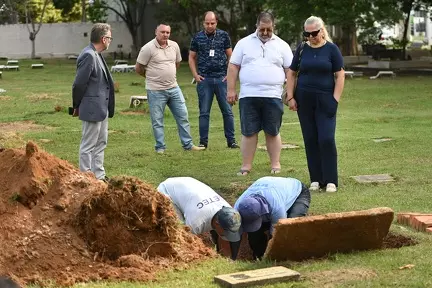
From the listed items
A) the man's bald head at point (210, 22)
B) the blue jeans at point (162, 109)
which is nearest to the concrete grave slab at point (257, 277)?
the blue jeans at point (162, 109)

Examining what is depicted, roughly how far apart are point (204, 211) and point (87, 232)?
104 centimetres

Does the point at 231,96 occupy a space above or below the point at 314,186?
above

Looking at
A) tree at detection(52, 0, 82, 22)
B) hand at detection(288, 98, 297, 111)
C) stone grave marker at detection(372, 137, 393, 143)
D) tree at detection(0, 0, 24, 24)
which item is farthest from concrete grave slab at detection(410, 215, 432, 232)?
tree at detection(52, 0, 82, 22)

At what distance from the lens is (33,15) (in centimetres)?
6612

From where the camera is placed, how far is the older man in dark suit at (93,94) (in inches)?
425

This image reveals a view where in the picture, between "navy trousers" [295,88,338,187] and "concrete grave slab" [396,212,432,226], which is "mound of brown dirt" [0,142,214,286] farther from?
"navy trousers" [295,88,338,187]

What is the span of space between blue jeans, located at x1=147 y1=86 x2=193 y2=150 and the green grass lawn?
0.30 meters

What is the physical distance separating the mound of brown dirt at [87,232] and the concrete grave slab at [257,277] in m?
0.61

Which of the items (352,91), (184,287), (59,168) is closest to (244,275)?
(184,287)

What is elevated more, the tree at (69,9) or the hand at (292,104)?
the hand at (292,104)

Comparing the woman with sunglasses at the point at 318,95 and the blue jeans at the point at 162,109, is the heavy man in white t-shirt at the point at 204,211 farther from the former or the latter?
the blue jeans at the point at 162,109

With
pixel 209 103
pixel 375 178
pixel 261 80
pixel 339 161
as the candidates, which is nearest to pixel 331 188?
pixel 375 178

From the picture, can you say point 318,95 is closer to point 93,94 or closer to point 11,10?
point 93,94

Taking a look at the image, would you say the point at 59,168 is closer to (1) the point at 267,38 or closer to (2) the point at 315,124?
(2) the point at 315,124
